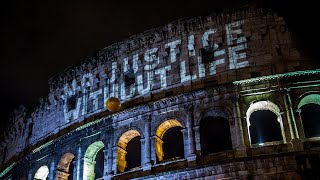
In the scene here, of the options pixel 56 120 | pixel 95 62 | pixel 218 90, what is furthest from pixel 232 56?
pixel 56 120

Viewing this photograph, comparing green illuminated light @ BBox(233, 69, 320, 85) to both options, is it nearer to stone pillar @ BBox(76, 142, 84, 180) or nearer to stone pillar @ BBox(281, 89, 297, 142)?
stone pillar @ BBox(281, 89, 297, 142)

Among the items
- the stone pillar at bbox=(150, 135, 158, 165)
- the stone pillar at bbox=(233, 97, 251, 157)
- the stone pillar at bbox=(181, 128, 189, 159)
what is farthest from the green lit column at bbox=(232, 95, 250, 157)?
the stone pillar at bbox=(150, 135, 158, 165)

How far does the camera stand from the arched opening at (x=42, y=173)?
68.3 ft

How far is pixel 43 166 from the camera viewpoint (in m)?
20.6

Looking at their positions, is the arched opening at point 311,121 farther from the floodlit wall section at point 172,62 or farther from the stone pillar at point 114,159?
the stone pillar at point 114,159

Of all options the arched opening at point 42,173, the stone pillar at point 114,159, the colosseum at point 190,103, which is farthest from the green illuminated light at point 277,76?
the arched opening at point 42,173

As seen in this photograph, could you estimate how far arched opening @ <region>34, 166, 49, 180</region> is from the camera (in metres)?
20.8

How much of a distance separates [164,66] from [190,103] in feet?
7.87

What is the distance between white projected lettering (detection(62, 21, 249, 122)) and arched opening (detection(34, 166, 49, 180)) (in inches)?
111

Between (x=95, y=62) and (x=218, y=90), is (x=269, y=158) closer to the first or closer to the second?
(x=218, y=90)

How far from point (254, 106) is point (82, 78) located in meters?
9.00

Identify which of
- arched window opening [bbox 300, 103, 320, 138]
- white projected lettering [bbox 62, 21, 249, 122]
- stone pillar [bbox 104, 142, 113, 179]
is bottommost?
stone pillar [bbox 104, 142, 113, 179]

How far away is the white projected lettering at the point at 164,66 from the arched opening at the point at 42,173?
2.83 m

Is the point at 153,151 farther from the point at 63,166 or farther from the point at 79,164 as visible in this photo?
the point at 63,166
